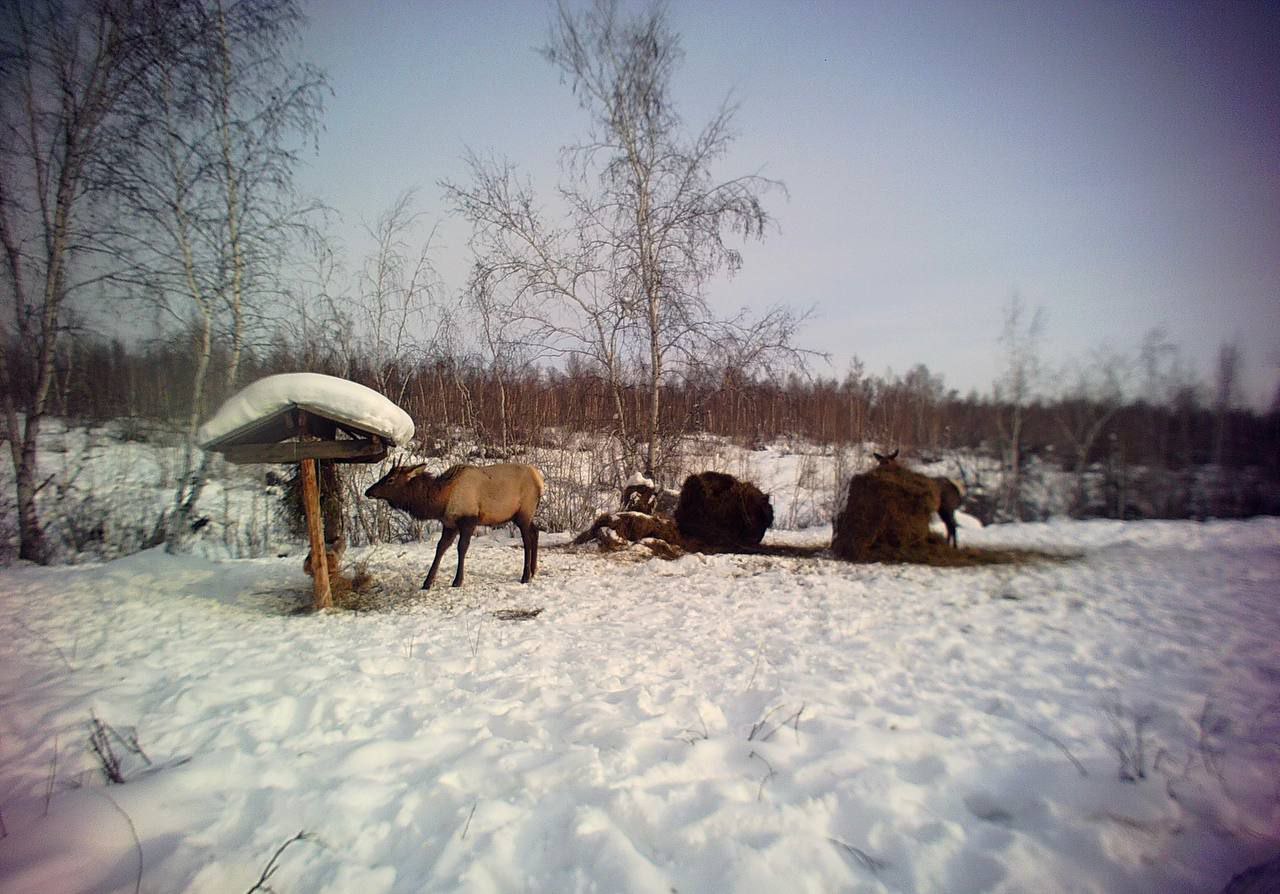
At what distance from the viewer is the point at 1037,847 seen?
1.74 m

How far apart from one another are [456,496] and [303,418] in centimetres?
184

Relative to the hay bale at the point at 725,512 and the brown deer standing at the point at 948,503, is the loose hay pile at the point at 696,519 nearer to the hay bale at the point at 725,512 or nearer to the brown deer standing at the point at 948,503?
the hay bale at the point at 725,512

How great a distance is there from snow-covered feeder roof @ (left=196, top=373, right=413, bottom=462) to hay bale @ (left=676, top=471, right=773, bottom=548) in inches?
213

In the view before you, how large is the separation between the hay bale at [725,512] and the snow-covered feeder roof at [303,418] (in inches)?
213

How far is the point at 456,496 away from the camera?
6.09 meters

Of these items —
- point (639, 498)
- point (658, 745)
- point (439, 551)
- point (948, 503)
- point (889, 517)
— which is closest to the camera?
point (658, 745)

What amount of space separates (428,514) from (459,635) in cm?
211

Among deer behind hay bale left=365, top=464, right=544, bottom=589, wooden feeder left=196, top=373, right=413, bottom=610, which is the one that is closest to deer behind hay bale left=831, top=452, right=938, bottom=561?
deer behind hay bale left=365, top=464, right=544, bottom=589

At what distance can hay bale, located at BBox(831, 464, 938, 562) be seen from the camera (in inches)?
293

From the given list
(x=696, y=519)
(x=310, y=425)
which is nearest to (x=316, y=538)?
(x=310, y=425)

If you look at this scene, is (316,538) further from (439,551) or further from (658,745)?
(658,745)

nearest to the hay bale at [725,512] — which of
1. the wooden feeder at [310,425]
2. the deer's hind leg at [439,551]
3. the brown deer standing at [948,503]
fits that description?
the brown deer standing at [948,503]

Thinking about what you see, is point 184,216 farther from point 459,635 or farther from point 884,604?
point 884,604

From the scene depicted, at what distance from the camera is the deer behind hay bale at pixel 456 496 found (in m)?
6.09
